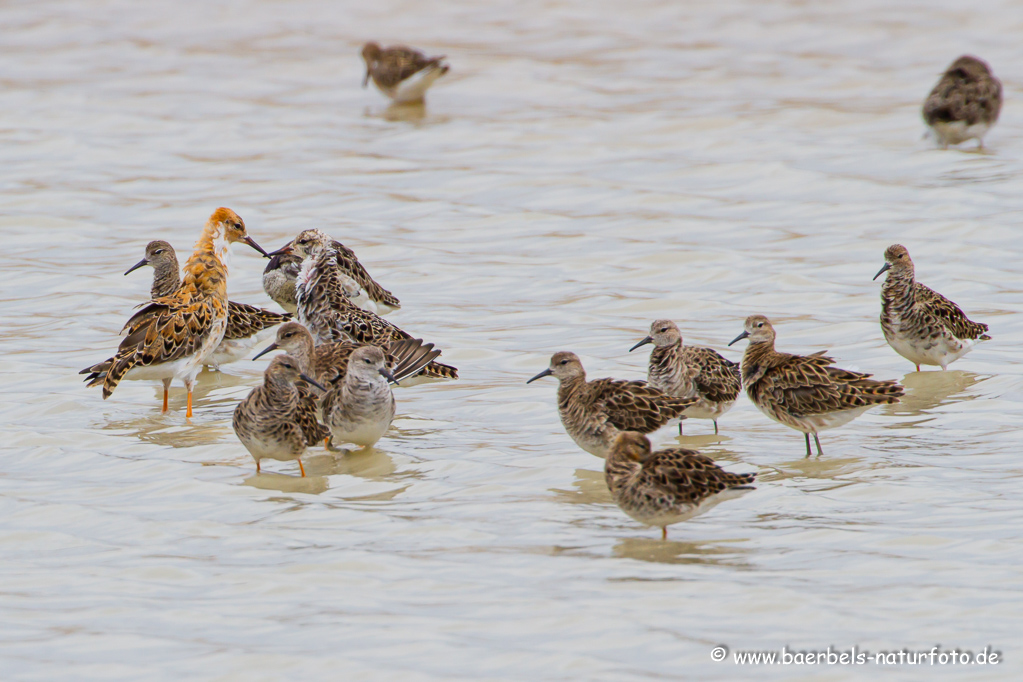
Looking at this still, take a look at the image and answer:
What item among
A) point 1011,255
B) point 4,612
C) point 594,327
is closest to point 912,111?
point 1011,255

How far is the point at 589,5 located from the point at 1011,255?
17057 millimetres

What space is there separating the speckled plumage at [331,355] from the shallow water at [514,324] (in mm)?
→ 529

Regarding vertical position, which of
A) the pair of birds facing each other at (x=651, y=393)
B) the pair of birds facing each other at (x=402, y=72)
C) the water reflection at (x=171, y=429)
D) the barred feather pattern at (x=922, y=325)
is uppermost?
the pair of birds facing each other at (x=402, y=72)

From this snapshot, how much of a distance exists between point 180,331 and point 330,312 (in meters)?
1.54

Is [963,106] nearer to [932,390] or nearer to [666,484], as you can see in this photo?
[932,390]

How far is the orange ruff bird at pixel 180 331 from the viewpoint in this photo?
1091 cm

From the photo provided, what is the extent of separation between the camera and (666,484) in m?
7.91

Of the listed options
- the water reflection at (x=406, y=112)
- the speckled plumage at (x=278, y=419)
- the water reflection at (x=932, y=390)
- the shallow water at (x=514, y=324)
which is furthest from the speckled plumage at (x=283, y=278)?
the water reflection at (x=406, y=112)

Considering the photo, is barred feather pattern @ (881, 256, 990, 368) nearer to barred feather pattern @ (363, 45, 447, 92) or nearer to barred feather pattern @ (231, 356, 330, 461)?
barred feather pattern @ (231, 356, 330, 461)

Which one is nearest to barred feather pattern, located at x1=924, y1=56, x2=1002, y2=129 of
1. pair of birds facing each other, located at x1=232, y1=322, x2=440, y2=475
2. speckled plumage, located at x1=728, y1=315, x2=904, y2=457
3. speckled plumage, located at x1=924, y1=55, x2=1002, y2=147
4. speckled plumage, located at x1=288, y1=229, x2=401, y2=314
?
speckled plumage, located at x1=924, y1=55, x2=1002, y2=147

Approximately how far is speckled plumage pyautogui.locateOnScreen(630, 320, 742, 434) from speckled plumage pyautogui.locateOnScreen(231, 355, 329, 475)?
7.98ft

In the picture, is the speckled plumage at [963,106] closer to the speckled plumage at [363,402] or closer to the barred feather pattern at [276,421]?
the speckled plumage at [363,402]

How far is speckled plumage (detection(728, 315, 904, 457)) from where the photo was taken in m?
9.51

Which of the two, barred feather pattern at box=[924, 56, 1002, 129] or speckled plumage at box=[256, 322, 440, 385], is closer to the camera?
speckled plumage at box=[256, 322, 440, 385]
